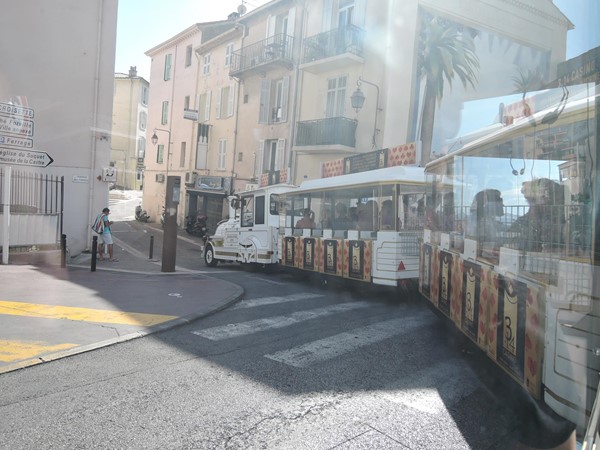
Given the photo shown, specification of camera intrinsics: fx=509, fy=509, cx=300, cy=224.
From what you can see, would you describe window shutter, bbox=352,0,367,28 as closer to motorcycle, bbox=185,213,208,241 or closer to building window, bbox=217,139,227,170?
building window, bbox=217,139,227,170

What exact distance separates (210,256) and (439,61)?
8.92 meters

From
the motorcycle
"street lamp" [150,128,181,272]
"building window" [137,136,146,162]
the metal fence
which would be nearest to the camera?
"street lamp" [150,128,181,272]

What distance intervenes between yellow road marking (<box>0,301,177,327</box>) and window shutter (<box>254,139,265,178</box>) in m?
16.5

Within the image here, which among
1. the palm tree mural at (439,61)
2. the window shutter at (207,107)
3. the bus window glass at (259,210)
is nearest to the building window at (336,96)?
the palm tree mural at (439,61)

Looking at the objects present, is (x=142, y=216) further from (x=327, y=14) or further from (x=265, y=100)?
(x=327, y=14)

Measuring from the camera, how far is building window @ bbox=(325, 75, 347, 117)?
19.1 m

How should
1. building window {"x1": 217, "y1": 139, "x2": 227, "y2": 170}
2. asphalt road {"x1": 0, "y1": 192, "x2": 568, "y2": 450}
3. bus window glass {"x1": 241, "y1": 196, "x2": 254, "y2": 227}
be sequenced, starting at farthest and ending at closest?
building window {"x1": 217, "y1": 139, "x2": 227, "y2": 170}, bus window glass {"x1": 241, "y1": 196, "x2": 254, "y2": 227}, asphalt road {"x1": 0, "y1": 192, "x2": 568, "y2": 450}

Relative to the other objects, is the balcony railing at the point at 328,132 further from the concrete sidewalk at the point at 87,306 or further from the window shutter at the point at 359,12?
the concrete sidewalk at the point at 87,306

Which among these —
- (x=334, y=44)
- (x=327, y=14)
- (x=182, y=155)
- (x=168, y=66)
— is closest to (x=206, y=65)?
(x=168, y=66)

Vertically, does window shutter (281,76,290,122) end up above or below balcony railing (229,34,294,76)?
below

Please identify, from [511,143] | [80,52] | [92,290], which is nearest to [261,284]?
[92,290]

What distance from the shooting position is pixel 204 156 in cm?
2877

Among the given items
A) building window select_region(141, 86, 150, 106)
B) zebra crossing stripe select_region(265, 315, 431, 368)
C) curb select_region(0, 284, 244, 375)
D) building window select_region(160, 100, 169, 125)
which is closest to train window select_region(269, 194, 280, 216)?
curb select_region(0, 284, 244, 375)

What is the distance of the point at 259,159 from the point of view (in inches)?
934
